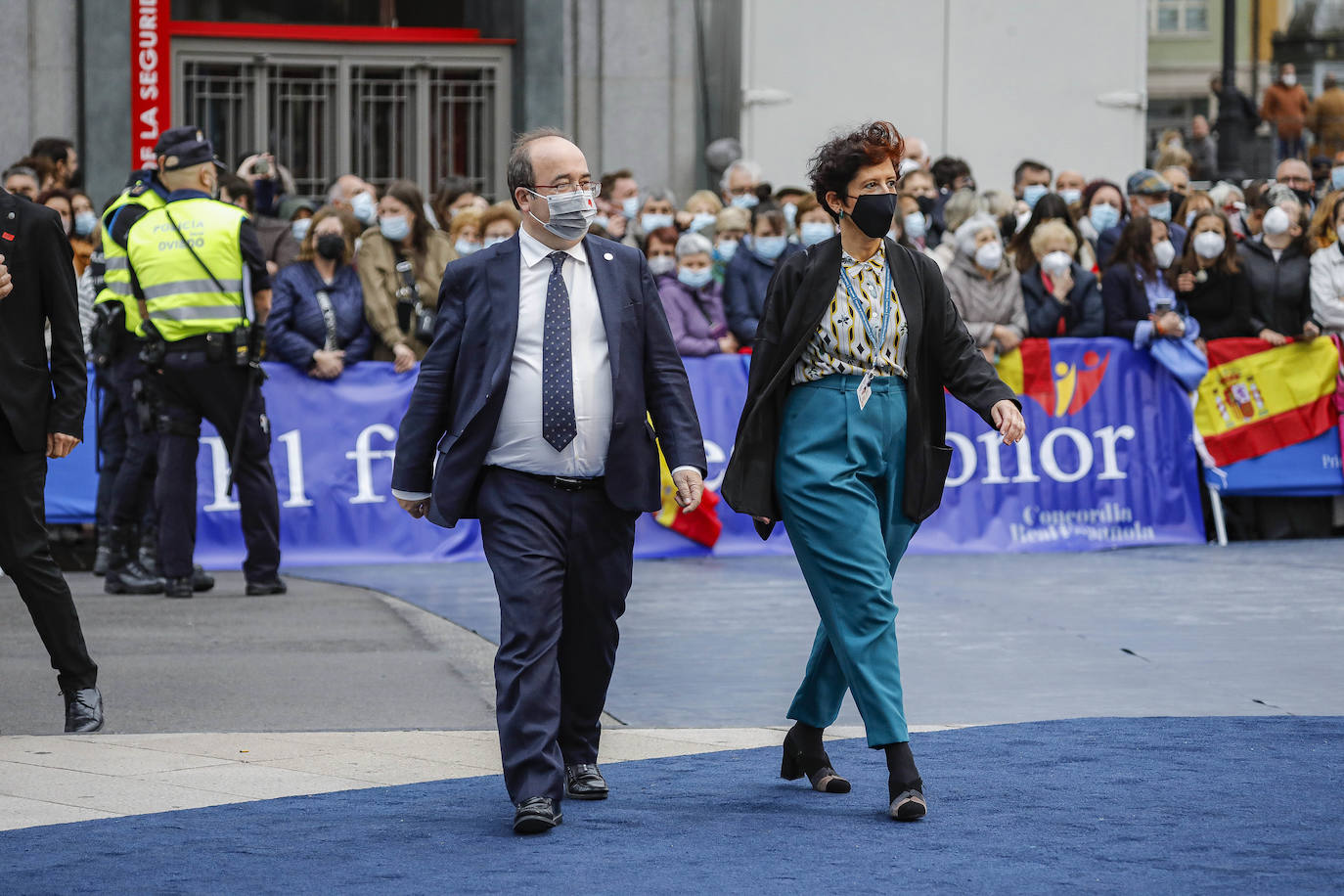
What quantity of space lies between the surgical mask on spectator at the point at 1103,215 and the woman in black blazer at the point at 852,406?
30.2 feet

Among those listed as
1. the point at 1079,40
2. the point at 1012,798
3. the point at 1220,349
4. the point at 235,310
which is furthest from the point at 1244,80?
the point at 1012,798

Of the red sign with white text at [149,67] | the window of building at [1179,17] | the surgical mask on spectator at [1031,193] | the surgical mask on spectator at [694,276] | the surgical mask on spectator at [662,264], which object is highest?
the window of building at [1179,17]

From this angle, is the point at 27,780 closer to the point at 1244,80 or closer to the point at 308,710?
the point at 308,710

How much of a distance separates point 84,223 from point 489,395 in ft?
28.9

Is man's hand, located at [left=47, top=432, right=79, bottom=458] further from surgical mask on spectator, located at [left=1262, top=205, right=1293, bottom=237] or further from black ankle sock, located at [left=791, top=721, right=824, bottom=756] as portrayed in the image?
surgical mask on spectator, located at [left=1262, top=205, right=1293, bottom=237]

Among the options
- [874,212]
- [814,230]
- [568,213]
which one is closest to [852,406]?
[874,212]

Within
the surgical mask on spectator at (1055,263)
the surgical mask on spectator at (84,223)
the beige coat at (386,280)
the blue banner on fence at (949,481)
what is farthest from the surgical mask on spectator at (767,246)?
the surgical mask on spectator at (84,223)

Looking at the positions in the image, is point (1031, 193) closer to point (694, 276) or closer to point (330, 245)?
point (694, 276)

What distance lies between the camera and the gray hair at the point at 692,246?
12.9 metres

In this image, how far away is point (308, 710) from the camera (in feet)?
25.1

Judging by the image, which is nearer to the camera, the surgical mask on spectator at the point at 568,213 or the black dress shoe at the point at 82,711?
the surgical mask on spectator at the point at 568,213

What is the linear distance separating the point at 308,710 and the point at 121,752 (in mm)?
937

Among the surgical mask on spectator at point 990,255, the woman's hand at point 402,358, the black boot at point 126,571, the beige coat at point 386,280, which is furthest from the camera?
the surgical mask on spectator at point 990,255

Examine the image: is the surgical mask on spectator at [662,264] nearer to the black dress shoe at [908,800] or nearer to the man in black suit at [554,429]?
the man in black suit at [554,429]
